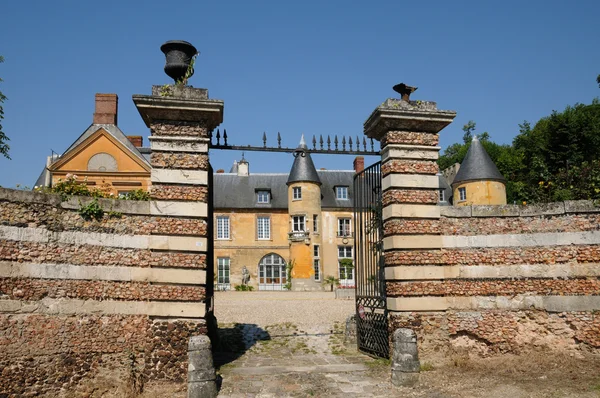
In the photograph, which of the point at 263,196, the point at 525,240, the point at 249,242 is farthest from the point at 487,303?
the point at 263,196

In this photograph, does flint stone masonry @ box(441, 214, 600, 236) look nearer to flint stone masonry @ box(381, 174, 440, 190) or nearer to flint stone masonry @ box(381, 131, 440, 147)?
flint stone masonry @ box(381, 174, 440, 190)

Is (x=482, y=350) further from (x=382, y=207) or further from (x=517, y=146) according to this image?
(x=517, y=146)

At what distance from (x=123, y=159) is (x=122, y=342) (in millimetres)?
16376

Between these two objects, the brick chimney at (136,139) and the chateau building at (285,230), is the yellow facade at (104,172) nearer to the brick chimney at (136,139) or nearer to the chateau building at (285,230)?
the brick chimney at (136,139)

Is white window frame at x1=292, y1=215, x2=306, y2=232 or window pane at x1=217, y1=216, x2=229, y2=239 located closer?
white window frame at x1=292, y1=215, x2=306, y2=232

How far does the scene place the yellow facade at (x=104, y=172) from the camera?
22.2m

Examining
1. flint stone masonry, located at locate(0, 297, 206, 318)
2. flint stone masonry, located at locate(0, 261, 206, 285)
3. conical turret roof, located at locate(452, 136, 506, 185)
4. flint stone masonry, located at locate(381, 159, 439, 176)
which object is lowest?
flint stone masonry, located at locate(0, 297, 206, 318)

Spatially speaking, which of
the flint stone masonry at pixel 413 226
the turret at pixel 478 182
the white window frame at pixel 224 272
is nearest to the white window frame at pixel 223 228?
the white window frame at pixel 224 272

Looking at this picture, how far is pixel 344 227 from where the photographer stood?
35938mm

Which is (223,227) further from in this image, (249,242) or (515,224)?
(515,224)

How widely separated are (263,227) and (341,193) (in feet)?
20.4

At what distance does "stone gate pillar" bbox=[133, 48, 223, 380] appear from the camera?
7957 millimetres

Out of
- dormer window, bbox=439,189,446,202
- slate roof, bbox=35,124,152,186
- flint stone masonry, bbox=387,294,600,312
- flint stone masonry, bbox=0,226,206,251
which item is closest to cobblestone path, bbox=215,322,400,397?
flint stone masonry, bbox=387,294,600,312

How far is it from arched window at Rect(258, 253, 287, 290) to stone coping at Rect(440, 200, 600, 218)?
26.9m
